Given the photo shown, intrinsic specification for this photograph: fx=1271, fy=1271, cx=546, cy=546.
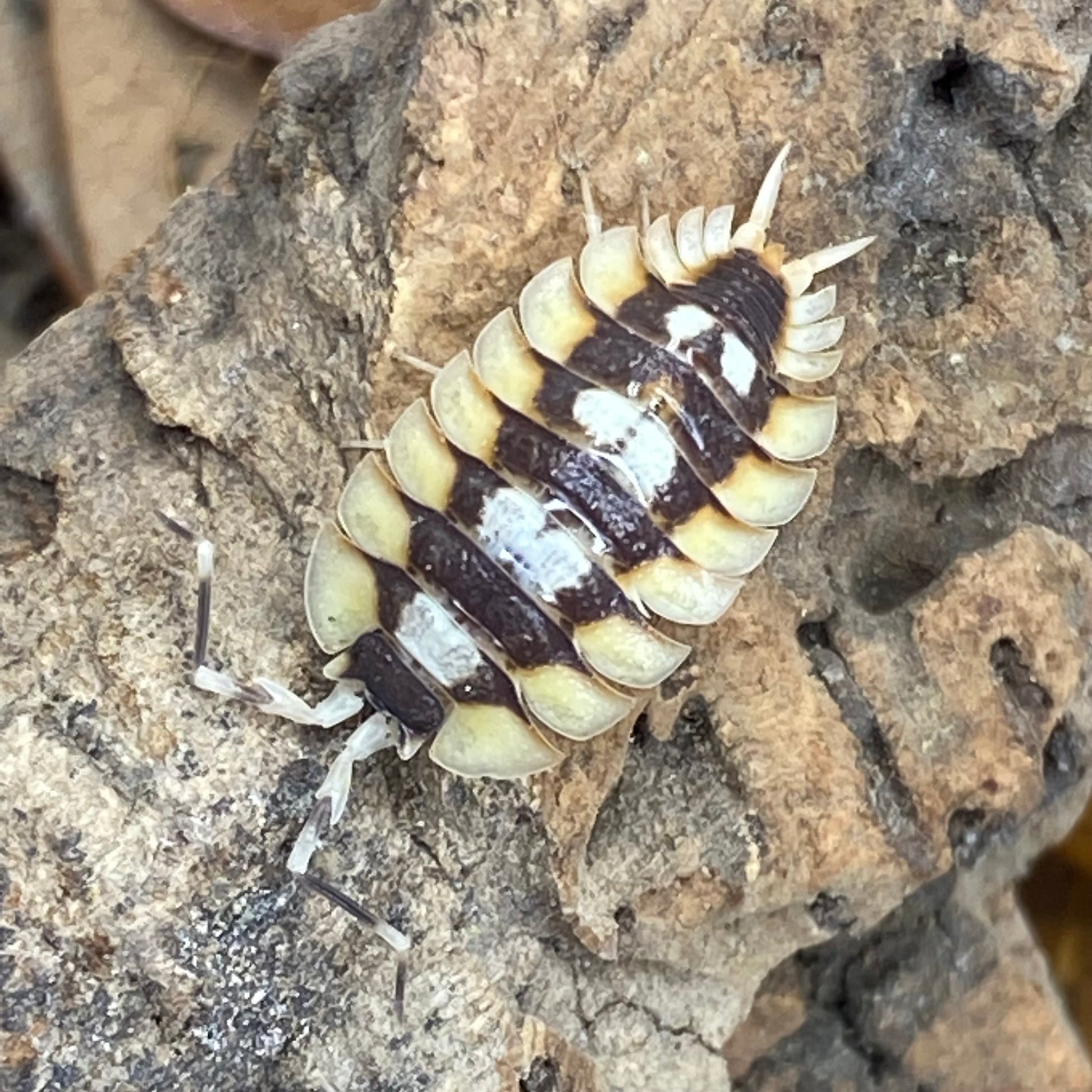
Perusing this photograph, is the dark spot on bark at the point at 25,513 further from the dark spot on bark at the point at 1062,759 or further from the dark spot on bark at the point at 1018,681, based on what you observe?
the dark spot on bark at the point at 1062,759

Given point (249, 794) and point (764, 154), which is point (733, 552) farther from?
point (249, 794)

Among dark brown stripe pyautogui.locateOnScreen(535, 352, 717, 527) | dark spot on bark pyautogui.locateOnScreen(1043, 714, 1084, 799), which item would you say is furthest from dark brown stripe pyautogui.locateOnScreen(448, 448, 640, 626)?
dark spot on bark pyautogui.locateOnScreen(1043, 714, 1084, 799)

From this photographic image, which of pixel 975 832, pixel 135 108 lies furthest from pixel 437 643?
pixel 135 108

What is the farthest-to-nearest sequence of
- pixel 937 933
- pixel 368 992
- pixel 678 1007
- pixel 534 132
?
pixel 937 933 < pixel 678 1007 < pixel 534 132 < pixel 368 992

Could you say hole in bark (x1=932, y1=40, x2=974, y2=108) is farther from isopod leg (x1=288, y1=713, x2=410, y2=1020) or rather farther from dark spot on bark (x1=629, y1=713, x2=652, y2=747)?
isopod leg (x1=288, y1=713, x2=410, y2=1020)

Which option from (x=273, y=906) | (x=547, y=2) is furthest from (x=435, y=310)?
(x=273, y=906)

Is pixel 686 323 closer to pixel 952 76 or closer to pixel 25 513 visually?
pixel 952 76
